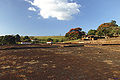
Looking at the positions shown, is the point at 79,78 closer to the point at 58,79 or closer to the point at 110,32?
the point at 58,79

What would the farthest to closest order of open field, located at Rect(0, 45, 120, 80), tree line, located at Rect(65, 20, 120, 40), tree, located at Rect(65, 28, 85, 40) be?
tree, located at Rect(65, 28, 85, 40)
tree line, located at Rect(65, 20, 120, 40)
open field, located at Rect(0, 45, 120, 80)

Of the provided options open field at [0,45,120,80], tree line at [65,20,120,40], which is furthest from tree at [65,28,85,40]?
open field at [0,45,120,80]

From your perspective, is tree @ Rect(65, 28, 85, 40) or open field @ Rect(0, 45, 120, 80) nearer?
open field @ Rect(0, 45, 120, 80)

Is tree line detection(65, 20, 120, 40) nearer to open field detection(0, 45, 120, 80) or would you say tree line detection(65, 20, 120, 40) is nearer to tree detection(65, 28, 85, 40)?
tree detection(65, 28, 85, 40)

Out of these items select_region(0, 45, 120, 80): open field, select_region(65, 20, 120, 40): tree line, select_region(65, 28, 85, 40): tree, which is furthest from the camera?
select_region(65, 28, 85, 40): tree

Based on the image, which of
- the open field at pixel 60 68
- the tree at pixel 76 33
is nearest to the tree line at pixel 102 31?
the tree at pixel 76 33

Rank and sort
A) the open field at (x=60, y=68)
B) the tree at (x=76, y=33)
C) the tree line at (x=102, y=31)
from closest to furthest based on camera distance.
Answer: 1. the open field at (x=60, y=68)
2. the tree line at (x=102, y=31)
3. the tree at (x=76, y=33)

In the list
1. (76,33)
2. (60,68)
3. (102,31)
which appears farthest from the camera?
(76,33)

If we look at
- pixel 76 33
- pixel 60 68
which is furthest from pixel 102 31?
pixel 60 68

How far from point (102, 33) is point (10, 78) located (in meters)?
55.8

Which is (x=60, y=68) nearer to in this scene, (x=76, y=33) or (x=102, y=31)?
(x=102, y=31)

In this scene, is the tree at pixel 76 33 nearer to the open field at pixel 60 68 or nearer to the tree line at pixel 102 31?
the tree line at pixel 102 31

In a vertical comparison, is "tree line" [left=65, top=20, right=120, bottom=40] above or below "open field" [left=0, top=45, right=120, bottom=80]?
above

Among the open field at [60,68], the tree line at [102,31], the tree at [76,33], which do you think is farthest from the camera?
the tree at [76,33]
